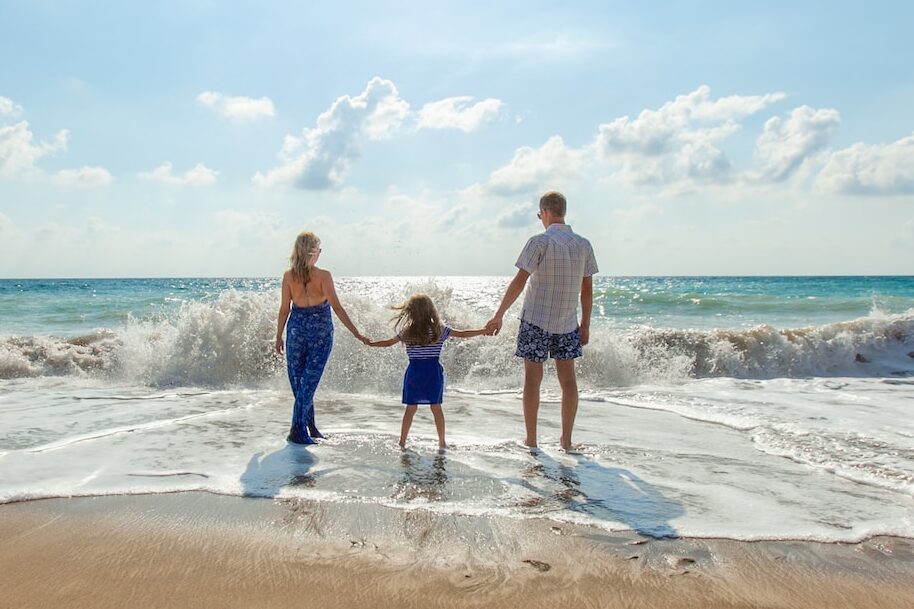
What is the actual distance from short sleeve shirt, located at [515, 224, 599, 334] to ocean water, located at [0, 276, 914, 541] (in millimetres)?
1134

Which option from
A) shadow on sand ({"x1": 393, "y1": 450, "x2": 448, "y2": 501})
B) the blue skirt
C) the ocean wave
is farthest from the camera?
the ocean wave

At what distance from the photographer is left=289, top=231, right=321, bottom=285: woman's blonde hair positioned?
215 inches

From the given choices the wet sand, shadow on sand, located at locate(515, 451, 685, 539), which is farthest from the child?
the wet sand

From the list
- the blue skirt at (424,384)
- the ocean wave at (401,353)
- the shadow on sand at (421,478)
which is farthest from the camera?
the ocean wave at (401,353)

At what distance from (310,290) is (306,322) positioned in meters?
0.31

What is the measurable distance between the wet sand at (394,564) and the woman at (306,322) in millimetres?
1871

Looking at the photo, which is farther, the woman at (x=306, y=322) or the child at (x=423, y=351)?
the woman at (x=306, y=322)

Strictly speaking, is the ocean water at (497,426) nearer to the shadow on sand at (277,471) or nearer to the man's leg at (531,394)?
the shadow on sand at (277,471)

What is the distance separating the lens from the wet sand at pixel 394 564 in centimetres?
275

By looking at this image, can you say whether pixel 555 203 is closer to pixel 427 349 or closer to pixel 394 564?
pixel 427 349

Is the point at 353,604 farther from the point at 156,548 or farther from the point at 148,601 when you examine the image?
the point at 156,548

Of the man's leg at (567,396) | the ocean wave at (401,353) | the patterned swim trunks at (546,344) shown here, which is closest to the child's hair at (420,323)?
the patterned swim trunks at (546,344)

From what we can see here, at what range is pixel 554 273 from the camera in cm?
511

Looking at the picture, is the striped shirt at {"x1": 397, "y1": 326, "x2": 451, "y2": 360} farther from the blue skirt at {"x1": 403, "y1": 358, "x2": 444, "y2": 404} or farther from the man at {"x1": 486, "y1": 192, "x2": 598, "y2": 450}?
the man at {"x1": 486, "y1": 192, "x2": 598, "y2": 450}
